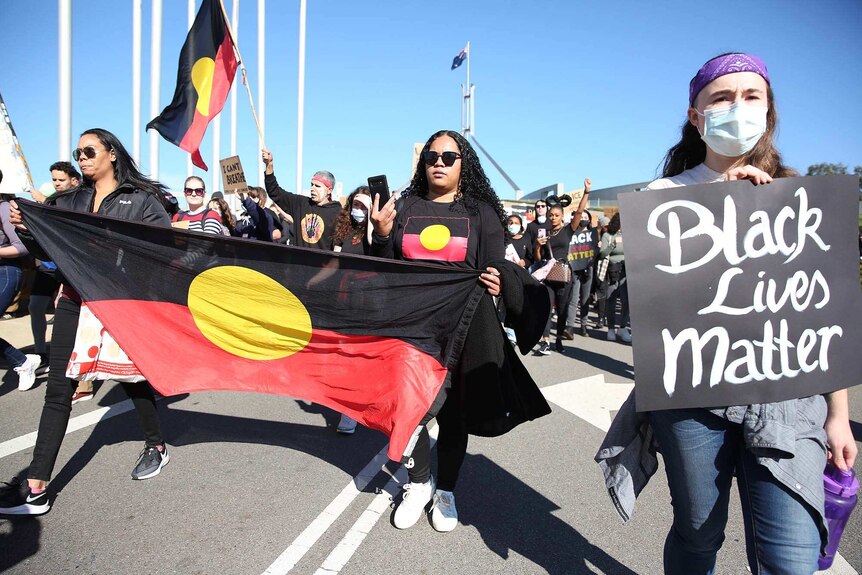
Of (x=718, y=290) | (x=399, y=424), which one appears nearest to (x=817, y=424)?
(x=718, y=290)

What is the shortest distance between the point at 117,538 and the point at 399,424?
1.50 m

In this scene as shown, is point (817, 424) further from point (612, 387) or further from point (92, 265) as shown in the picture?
point (612, 387)

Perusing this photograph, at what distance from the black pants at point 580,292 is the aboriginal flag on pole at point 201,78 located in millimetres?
5449

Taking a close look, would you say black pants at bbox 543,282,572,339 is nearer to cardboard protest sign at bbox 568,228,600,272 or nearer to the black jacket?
cardboard protest sign at bbox 568,228,600,272

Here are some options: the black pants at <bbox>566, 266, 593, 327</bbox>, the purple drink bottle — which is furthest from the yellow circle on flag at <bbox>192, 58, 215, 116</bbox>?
the purple drink bottle

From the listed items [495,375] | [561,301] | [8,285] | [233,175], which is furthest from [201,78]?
[561,301]

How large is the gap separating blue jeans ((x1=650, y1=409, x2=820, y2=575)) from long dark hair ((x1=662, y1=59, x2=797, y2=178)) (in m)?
0.85

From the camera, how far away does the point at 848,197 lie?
5.22 ft

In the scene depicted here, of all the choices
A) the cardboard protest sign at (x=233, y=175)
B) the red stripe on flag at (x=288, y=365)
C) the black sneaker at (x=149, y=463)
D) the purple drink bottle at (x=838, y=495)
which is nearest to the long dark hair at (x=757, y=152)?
the purple drink bottle at (x=838, y=495)

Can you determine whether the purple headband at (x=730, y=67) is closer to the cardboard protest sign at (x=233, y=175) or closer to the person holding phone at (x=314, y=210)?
the person holding phone at (x=314, y=210)

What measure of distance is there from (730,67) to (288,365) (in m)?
2.43

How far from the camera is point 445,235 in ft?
8.55

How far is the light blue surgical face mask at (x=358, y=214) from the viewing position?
4.65 metres

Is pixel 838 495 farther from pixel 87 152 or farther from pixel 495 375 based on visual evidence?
pixel 87 152
